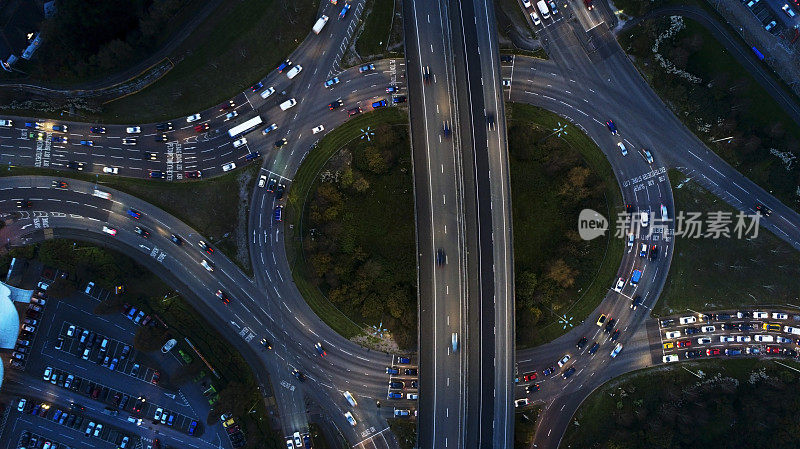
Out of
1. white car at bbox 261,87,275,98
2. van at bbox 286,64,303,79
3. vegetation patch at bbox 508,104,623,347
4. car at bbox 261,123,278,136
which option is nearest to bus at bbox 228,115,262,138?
car at bbox 261,123,278,136

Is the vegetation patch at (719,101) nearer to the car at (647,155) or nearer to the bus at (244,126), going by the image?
the car at (647,155)

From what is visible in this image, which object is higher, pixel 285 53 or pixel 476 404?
pixel 285 53

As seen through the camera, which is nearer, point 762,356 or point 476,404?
point 476,404

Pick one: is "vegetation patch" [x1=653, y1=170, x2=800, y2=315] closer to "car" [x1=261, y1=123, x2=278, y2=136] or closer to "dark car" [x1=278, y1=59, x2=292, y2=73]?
"dark car" [x1=278, y1=59, x2=292, y2=73]

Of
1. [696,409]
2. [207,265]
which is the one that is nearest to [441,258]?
[207,265]

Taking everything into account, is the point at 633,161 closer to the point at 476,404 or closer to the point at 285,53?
the point at 476,404

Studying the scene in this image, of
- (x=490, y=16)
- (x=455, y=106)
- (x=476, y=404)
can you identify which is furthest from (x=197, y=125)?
(x=476, y=404)

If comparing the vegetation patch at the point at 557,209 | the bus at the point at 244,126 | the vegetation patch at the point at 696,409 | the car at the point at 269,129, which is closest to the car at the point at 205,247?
the bus at the point at 244,126
